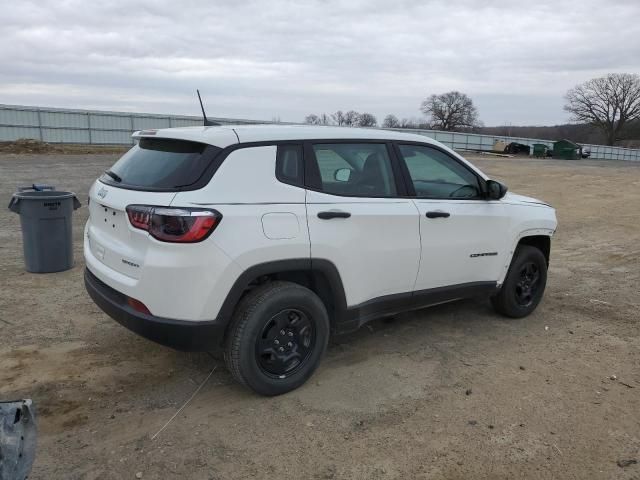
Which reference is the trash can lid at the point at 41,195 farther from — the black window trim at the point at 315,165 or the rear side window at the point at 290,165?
the rear side window at the point at 290,165

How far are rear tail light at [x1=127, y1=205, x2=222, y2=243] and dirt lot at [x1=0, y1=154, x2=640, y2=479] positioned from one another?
3.92 ft

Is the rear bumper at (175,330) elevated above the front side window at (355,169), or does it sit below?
below

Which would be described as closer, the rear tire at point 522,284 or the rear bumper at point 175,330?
the rear bumper at point 175,330

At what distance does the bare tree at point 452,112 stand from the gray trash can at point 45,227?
80.1m

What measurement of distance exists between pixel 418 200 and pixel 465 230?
573 millimetres

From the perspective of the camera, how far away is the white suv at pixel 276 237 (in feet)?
10.9

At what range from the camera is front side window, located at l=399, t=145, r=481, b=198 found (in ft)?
14.6

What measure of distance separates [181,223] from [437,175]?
2.36m

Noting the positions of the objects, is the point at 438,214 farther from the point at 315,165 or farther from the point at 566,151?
the point at 566,151

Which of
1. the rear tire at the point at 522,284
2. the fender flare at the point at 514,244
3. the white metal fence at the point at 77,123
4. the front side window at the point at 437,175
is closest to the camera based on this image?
the front side window at the point at 437,175

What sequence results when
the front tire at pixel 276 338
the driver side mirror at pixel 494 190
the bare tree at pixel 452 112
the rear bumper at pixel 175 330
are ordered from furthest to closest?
the bare tree at pixel 452 112
the driver side mirror at pixel 494 190
the front tire at pixel 276 338
the rear bumper at pixel 175 330

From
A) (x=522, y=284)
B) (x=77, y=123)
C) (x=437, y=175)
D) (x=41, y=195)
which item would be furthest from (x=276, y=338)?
(x=77, y=123)

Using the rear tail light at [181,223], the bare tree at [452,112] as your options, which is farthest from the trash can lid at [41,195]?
the bare tree at [452,112]

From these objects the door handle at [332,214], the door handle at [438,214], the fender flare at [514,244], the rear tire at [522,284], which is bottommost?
the rear tire at [522,284]
